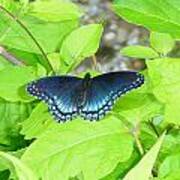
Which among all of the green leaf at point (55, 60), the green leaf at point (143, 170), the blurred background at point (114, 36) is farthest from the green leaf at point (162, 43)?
the blurred background at point (114, 36)

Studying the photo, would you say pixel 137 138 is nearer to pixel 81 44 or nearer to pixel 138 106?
pixel 138 106

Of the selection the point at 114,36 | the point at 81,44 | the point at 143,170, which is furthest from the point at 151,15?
the point at 114,36

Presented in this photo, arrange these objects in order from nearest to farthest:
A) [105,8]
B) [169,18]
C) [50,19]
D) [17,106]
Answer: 1. [169,18]
2. [50,19]
3. [17,106]
4. [105,8]

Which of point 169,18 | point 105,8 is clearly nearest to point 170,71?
point 169,18

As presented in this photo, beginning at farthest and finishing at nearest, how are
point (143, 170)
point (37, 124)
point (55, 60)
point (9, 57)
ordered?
1. point (9, 57)
2. point (55, 60)
3. point (37, 124)
4. point (143, 170)

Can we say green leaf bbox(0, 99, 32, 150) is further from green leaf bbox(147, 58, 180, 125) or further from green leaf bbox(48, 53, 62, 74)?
green leaf bbox(147, 58, 180, 125)

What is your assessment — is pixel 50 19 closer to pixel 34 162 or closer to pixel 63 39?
pixel 63 39
